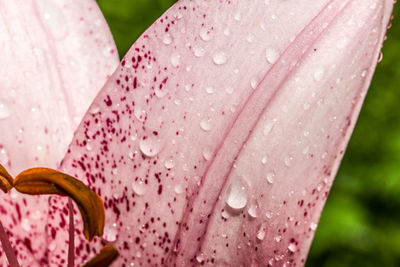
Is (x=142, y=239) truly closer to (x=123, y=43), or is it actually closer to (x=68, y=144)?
(x=68, y=144)

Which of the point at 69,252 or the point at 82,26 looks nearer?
the point at 69,252

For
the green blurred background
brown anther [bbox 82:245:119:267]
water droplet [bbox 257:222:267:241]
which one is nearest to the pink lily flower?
water droplet [bbox 257:222:267:241]

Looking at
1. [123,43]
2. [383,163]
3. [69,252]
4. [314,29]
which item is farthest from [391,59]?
[69,252]

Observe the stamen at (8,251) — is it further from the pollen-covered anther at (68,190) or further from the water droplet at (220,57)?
the water droplet at (220,57)

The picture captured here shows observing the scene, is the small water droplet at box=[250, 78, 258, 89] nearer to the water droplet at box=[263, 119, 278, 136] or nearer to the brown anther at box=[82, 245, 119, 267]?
the water droplet at box=[263, 119, 278, 136]

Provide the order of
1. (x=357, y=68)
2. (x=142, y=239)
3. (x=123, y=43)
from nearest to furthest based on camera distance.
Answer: (x=357, y=68) < (x=142, y=239) < (x=123, y=43)

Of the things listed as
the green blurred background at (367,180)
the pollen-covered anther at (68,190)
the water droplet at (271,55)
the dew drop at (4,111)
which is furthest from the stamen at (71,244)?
the green blurred background at (367,180)

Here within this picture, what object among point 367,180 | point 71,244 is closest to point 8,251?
point 71,244
